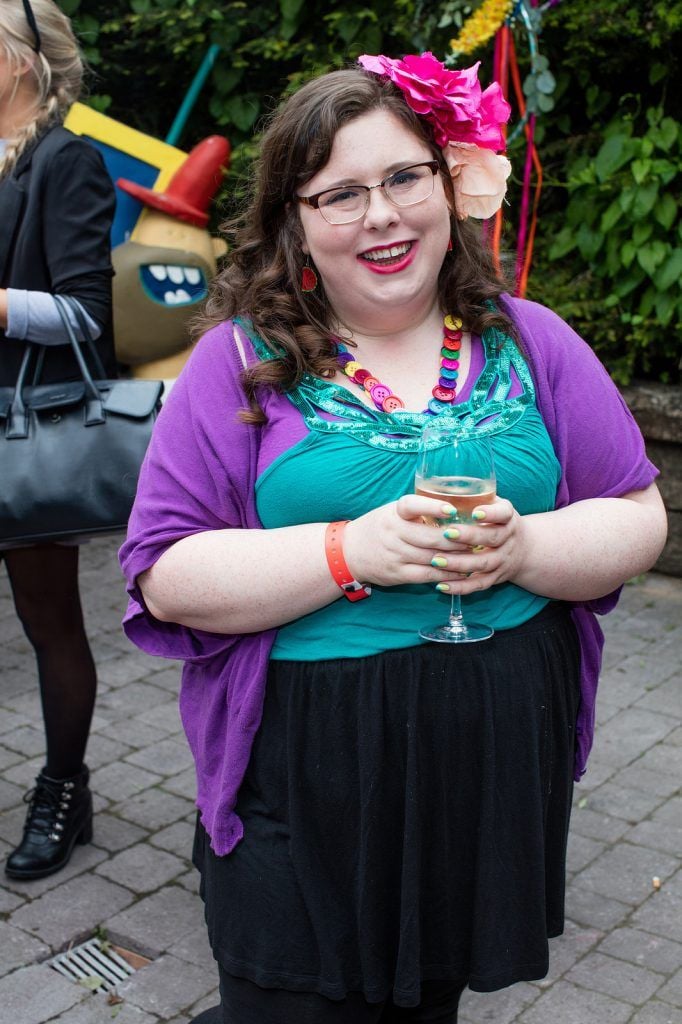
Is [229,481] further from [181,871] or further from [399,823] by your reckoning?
[181,871]

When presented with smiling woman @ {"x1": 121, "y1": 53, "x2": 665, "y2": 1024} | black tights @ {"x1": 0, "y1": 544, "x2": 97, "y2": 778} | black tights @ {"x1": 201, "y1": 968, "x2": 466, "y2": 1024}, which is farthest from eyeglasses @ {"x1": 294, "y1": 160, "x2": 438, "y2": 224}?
black tights @ {"x1": 0, "y1": 544, "x2": 97, "y2": 778}

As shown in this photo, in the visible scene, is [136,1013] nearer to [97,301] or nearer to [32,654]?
[97,301]

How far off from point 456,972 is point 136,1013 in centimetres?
121

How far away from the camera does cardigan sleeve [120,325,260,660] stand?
1950mm

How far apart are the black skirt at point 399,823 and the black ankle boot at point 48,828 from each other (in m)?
1.50

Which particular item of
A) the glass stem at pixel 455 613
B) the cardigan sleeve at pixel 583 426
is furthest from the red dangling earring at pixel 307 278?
the glass stem at pixel 455 613

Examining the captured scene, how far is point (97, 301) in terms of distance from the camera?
308 cm

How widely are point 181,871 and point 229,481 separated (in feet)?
6.32

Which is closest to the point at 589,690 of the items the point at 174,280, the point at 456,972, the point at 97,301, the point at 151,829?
the point at 456,972

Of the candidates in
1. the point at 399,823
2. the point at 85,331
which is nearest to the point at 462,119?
the point at 399,823

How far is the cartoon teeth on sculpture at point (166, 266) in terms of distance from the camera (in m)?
5.79

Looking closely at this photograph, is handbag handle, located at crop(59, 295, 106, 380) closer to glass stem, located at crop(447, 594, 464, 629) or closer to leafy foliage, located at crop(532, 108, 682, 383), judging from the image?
→ glass stem, located at crop(447, 594, 464, 629)

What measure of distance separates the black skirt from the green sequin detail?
34 centimetres

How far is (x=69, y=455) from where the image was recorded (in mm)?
2980
